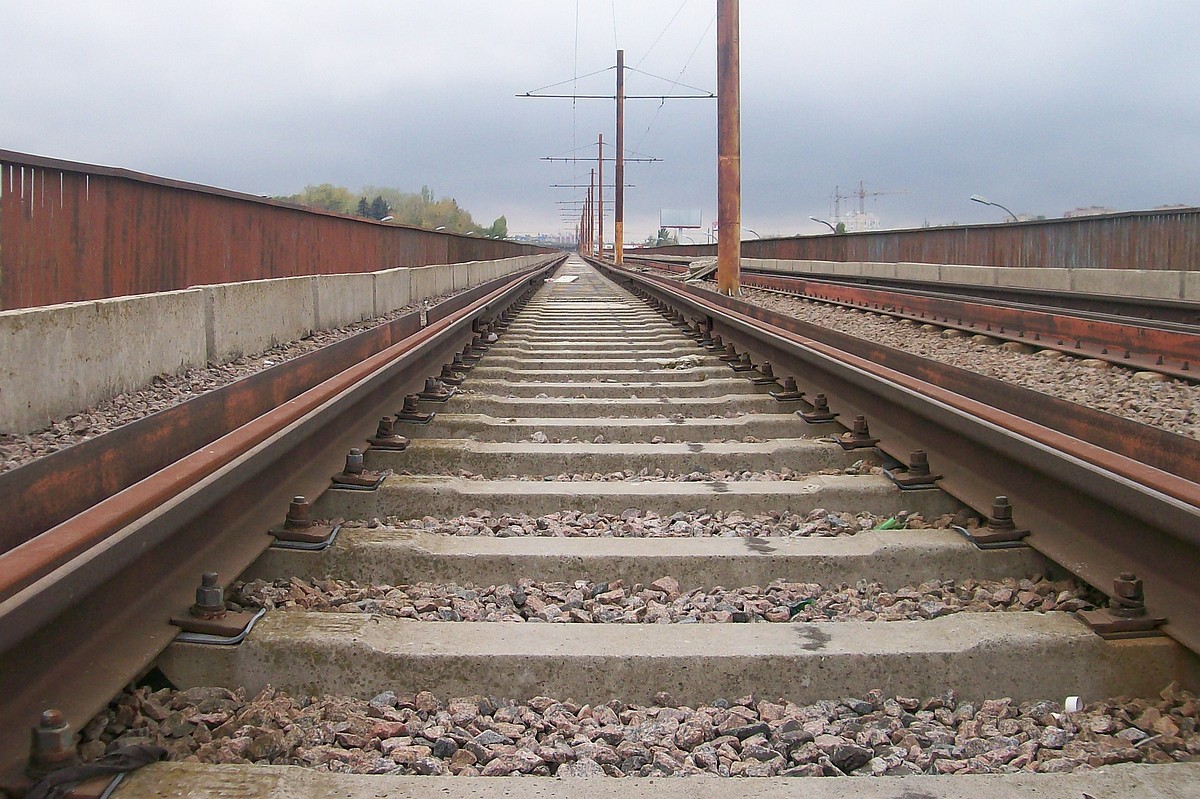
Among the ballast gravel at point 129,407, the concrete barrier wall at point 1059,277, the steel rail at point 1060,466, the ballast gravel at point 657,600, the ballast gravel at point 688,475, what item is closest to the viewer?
the steel rail at point 1060,466

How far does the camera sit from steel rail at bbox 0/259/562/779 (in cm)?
196

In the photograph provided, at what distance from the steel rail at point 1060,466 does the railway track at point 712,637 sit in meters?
0.01

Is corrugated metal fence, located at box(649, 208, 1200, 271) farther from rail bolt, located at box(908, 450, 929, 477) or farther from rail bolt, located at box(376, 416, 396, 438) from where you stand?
rail bolt, located at box(376, 416, 396, 438)

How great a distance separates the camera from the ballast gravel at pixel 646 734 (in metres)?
2.25

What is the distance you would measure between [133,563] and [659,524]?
198cm

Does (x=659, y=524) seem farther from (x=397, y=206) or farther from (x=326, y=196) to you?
(x=397, y=206)

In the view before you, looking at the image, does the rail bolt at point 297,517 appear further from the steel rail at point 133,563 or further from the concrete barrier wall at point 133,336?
the concrete barrier wall at point 133,336

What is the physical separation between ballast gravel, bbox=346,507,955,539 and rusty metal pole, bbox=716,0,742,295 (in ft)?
38.0

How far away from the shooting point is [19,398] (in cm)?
424

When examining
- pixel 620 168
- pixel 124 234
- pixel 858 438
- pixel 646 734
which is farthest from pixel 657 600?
pixel 620 168

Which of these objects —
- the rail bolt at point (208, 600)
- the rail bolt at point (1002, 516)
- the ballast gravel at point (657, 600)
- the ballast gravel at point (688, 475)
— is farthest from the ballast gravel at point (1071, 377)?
the rail bolt at point (208, 600)

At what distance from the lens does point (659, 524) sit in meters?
3.88

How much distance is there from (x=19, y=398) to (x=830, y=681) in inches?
135

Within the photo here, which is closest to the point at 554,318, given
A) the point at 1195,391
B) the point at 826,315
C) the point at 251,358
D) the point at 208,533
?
the point at 826,315
